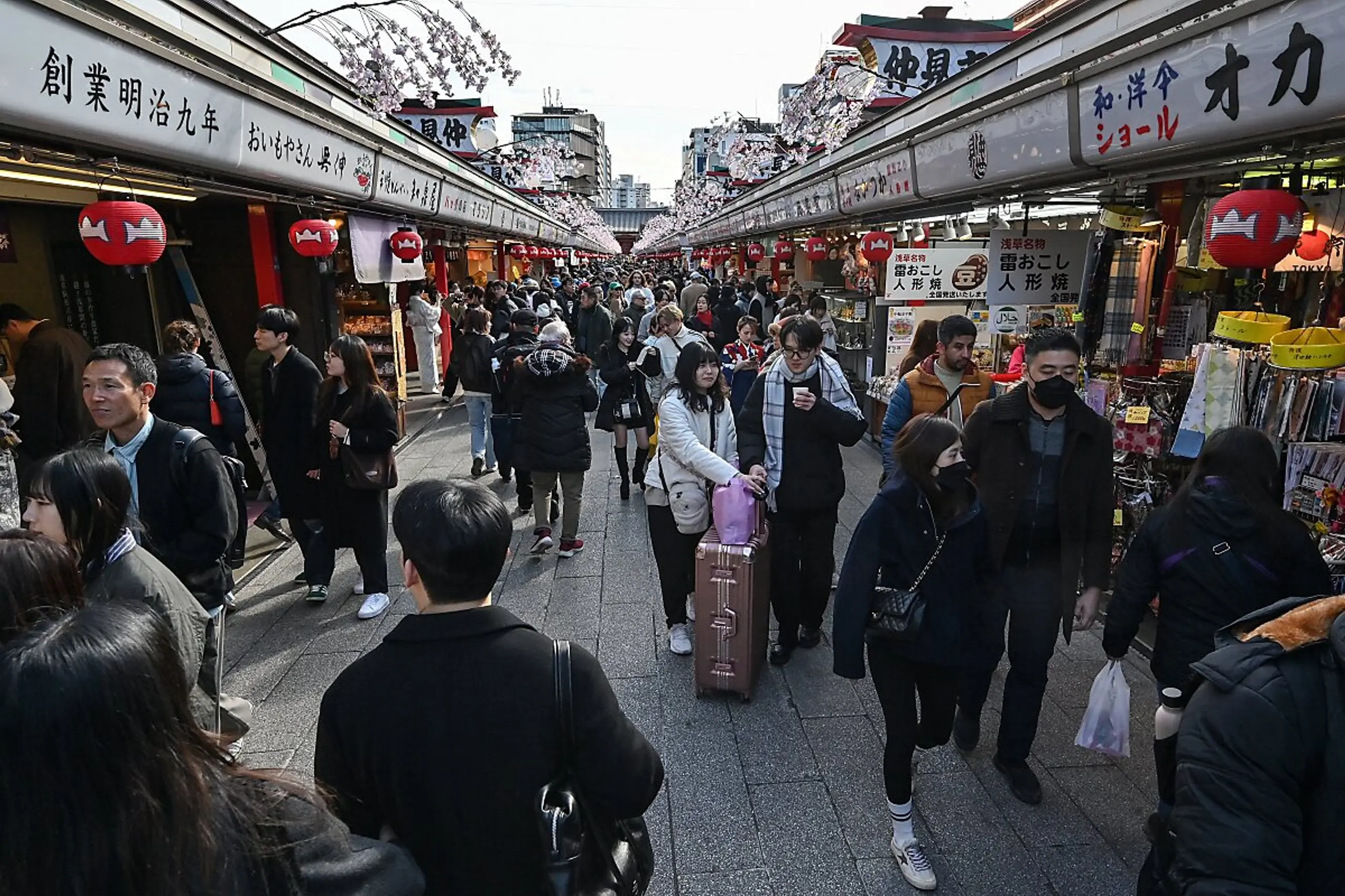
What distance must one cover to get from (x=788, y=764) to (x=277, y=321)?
4113 mm

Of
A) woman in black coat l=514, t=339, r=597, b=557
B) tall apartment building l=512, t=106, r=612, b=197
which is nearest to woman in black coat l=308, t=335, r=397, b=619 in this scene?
woman in black coat l=514, t=339, r=597, b=557

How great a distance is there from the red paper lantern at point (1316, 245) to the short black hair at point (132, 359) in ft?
20.7

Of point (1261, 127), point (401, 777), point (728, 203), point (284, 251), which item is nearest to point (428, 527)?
point (401, 777)

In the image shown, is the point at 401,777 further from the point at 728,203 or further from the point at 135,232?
the point at 728,203

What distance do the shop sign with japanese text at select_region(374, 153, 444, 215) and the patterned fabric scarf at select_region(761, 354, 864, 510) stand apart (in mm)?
5441

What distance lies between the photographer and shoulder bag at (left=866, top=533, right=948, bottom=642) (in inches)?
108

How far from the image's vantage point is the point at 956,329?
4.32 m

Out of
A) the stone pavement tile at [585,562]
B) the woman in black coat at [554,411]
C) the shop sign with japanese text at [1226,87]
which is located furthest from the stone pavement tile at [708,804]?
the shop sign with japanese text at [1226,87]

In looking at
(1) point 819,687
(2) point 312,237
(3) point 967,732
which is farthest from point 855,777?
(2) point 312,237

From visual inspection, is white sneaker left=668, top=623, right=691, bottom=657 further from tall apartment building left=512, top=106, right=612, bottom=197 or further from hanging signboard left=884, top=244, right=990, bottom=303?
tall apartment building left=512, top=106, right=612, bottom=197

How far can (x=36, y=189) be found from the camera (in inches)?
234

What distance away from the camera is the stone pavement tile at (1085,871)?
9.17 feet

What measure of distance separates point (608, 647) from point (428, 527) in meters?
3.24

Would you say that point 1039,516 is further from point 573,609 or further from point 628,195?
point 628,195
